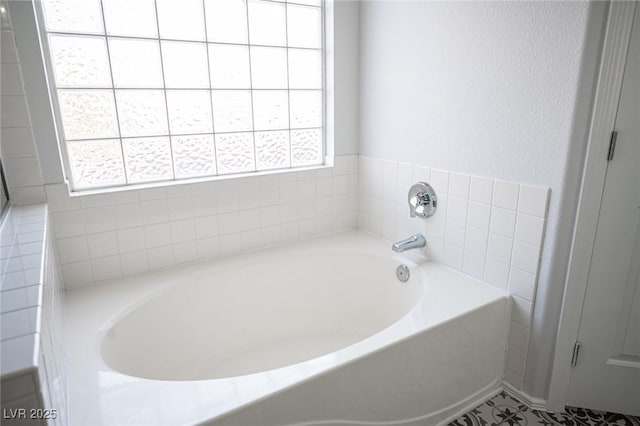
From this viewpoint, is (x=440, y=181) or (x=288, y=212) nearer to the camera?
(x=440, y=181)

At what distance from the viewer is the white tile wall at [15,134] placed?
142cm

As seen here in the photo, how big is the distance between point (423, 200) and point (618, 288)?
850 millimetres

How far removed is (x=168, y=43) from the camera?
1754 mm

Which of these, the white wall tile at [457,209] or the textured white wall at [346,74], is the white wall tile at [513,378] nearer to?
the white wall tile at [457,209]

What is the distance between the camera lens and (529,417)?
155 cm

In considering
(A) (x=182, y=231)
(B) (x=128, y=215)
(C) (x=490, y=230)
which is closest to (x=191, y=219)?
(A) (x=182, y=231)

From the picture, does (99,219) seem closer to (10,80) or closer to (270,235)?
(10,80)

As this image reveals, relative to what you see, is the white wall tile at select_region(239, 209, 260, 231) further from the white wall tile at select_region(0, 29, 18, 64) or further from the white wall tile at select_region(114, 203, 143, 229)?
the white wall tile at select_region(0, 29, 18, 64)

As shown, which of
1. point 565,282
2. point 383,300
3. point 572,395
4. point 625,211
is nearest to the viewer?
point 625,211

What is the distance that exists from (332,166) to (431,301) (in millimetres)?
1033

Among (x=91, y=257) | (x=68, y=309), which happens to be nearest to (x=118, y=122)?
(x=91, y=257)

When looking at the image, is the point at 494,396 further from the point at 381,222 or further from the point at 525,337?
the point at 381,222

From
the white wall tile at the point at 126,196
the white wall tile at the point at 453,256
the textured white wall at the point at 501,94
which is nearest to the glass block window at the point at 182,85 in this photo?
the white wall tile at the point at 126,196

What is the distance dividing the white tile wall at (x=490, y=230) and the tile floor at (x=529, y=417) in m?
0.13
